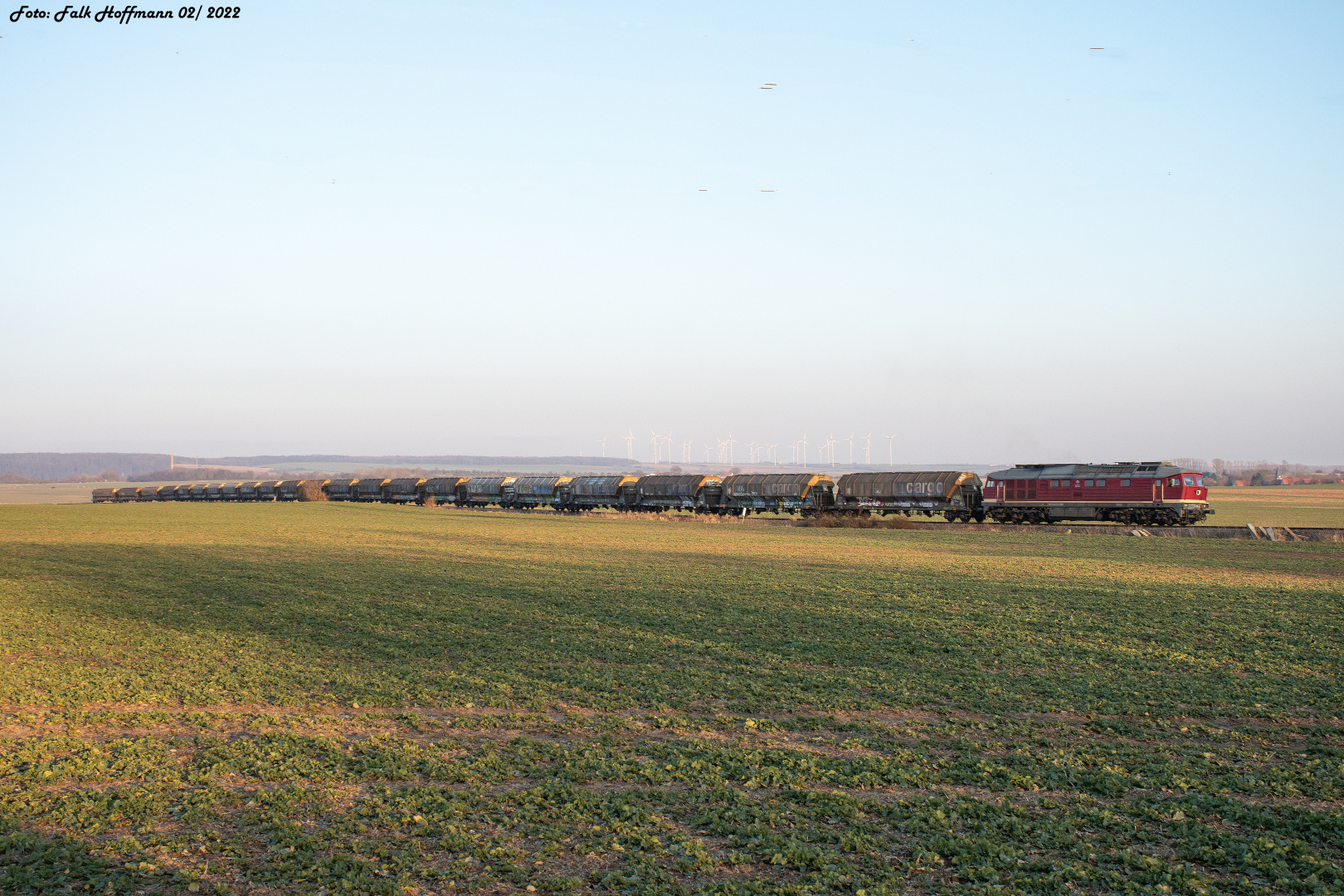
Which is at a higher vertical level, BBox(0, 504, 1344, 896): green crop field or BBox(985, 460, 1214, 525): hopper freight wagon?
BBox(985, 460, 1214, 525): hopper freight wagon

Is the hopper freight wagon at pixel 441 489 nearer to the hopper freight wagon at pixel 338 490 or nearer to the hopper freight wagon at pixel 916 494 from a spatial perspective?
the hopper freight wagon at pixel 338 490

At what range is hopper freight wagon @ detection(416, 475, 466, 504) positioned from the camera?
3848 inches

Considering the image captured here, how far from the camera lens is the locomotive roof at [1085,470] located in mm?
51844

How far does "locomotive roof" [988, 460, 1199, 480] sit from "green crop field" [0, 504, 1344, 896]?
29597 mm

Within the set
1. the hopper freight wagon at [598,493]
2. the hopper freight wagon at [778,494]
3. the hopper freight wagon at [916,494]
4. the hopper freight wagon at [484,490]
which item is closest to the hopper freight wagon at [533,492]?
the hopper freight wagon at [484,490]

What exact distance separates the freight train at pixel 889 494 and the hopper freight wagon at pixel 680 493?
9cm

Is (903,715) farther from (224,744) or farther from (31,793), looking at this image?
(31,793)

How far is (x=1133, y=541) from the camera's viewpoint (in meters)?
42.1

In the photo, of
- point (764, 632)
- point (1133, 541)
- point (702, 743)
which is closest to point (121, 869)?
point (702, 743)

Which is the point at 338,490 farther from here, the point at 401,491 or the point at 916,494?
the point at 916,494

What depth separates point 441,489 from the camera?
327ft

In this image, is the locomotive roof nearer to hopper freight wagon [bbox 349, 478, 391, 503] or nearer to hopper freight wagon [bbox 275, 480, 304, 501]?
hopper freight wagon [bbox 349, 478, 391, 503]

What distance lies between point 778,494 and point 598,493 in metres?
19.0

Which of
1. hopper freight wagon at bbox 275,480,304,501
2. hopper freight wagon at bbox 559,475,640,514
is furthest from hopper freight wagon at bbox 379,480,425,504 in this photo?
hopper freight wagon at bbox 559,475,640,514
